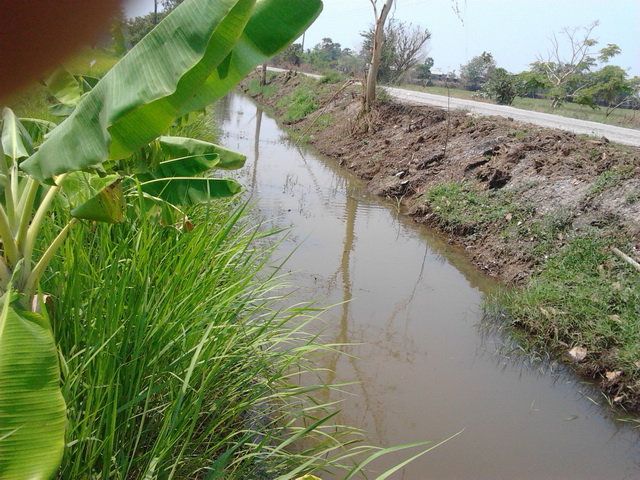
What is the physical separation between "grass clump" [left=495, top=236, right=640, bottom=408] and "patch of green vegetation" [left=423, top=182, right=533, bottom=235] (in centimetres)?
124

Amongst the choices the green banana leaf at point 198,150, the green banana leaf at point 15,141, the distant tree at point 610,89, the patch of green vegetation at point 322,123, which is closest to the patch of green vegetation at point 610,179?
the green banana leaf at point 198,150

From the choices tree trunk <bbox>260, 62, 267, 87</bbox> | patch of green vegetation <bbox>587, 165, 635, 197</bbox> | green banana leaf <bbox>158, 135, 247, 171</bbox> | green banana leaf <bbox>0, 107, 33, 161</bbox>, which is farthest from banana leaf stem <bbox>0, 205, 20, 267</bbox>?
tree trunk <bbox>260, 62, 267, 87</bbox>

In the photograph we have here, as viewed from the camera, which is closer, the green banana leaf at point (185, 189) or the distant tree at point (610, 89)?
the green banana leaf at point (185, 189)

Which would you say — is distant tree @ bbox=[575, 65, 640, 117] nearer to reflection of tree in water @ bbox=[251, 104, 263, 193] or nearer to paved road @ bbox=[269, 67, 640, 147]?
paved road @ bbox=[269, 67, 640, 147]

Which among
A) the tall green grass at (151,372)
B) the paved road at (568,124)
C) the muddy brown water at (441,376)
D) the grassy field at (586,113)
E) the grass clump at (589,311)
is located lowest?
the muddy brown water at (441,376)

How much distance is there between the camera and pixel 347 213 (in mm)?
7930

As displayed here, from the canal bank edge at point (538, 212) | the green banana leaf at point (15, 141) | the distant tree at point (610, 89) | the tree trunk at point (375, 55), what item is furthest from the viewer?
the distant tree at point (610, 89)

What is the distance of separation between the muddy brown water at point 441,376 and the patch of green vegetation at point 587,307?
11.7 inches

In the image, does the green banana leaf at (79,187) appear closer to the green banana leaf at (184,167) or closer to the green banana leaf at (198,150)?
the green banana leaf at (184,167)

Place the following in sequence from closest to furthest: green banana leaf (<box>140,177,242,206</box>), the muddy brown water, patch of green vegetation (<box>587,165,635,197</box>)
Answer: green banana leaf (<box>140,177,242,206</box>), the muddy brown water, patch of green vegetation (<box>587,165,635,197</box>)

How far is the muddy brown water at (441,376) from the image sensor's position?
316cm

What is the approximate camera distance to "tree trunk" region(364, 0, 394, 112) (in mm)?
11609

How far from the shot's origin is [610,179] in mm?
6316

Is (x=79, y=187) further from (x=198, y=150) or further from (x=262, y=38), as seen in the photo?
(x=262, y=38)
